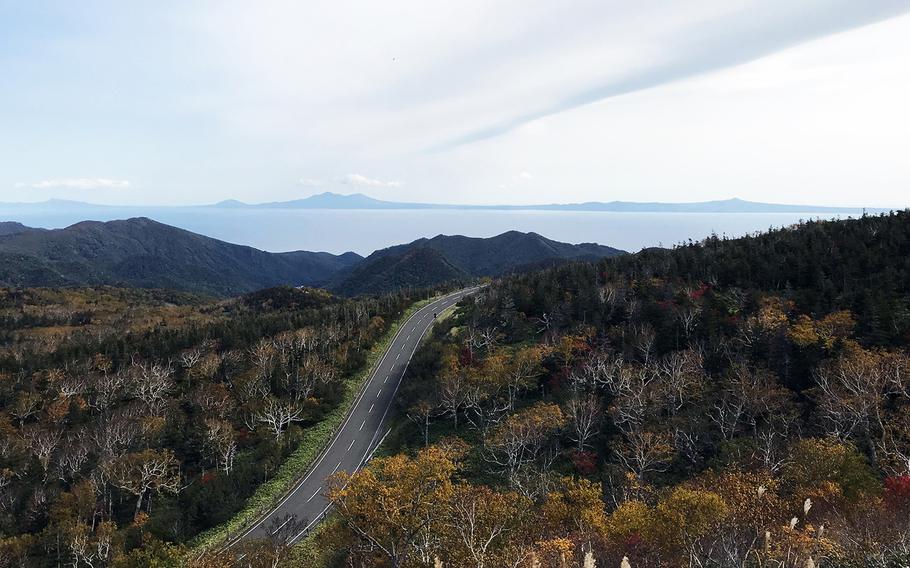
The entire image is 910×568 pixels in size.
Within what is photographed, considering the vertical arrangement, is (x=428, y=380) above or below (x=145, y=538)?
above

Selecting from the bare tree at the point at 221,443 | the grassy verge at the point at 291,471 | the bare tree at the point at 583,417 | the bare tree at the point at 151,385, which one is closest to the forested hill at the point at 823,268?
the bare tree at the point at 583,417

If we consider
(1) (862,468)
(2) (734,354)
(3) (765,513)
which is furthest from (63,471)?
(2) (734,354)

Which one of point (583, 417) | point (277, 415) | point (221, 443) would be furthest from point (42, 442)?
point (583, 417)

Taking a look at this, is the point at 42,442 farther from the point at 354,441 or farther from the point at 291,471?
the point at 354,441

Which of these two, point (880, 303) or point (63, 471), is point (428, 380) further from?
point (880, 303)

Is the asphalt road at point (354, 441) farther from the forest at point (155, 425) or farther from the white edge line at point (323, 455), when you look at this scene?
the forest at point (155, 425)

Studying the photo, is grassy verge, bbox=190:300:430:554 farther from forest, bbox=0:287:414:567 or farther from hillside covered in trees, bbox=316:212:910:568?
hillside covered in trees, bbox=316:212:910:568
